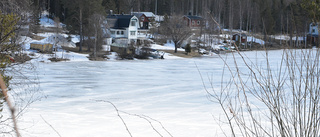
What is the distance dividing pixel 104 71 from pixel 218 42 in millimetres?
25382

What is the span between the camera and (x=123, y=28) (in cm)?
4122

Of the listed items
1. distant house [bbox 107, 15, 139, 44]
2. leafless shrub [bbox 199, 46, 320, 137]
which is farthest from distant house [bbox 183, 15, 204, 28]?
leafless shrub [bbox 199, 46, 320, 137]

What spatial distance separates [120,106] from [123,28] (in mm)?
29183

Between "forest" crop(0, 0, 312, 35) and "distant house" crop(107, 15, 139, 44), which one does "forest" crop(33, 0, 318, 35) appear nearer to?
"forest" crop(0, 0, 312, 35)

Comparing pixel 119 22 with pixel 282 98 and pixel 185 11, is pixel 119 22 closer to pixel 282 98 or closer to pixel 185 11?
pixel 185 11

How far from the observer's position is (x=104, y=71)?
2238 centimetres

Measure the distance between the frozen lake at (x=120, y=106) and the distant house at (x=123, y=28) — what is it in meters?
19.5

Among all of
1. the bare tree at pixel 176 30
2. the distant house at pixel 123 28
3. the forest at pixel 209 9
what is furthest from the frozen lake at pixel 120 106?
the bare tree at pixel 176 30


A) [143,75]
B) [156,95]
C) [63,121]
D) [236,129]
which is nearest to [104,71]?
[143,75]

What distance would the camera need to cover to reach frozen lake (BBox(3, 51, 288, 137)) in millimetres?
9852

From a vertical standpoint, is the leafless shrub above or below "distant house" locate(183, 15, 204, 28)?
below

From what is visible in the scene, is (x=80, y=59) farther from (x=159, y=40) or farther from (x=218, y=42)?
(x=218, y=42)

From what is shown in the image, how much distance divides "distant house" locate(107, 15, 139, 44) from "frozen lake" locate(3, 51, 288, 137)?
19.5 metres

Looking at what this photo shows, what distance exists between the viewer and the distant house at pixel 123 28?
4066 cm
